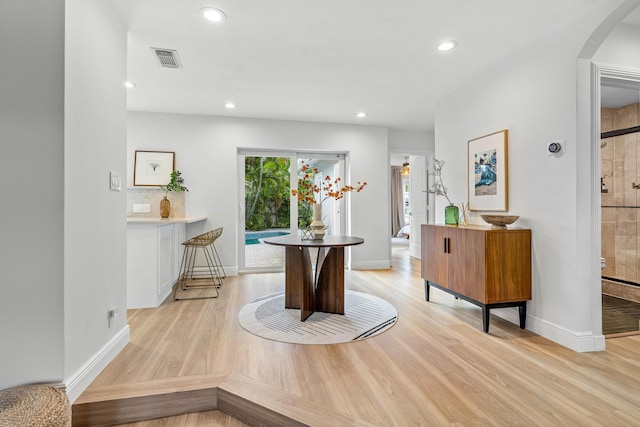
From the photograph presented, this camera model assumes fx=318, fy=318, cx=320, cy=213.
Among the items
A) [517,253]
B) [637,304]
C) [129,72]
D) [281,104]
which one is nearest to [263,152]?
[281,104]

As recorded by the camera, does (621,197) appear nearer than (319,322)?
No

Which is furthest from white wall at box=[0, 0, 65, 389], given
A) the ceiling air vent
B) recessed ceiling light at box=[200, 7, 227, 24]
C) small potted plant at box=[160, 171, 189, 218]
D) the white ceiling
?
small potted plant at box=[160, 171, 189, 218]

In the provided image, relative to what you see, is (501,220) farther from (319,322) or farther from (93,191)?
(93,191)

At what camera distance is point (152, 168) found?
15.8 ft

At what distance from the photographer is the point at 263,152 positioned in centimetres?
534

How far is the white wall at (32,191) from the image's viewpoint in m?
1.57

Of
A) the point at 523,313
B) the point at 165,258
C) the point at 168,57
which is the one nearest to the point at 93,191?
the point at 168,57

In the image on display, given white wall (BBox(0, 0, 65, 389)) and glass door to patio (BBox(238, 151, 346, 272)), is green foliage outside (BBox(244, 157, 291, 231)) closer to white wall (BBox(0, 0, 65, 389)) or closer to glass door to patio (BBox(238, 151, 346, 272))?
glass door to patio (BBox(238, 151, 346, 272))

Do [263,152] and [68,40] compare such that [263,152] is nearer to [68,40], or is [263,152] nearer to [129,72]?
[129,72]

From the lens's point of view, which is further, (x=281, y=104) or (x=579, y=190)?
(x=281, y=104)

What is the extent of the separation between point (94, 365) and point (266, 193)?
12.3 feet

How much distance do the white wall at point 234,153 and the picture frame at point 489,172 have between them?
7.23 ft

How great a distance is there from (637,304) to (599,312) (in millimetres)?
1835

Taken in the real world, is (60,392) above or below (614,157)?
below
